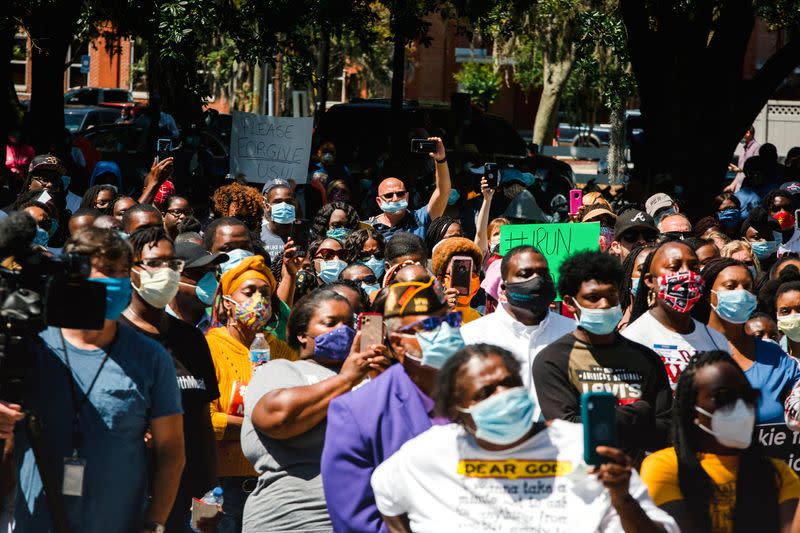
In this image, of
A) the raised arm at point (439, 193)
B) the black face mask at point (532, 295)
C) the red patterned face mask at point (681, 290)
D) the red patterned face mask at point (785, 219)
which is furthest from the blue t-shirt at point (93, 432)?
the red patterned face mask at point (785, 219)

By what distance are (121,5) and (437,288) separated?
422 inches

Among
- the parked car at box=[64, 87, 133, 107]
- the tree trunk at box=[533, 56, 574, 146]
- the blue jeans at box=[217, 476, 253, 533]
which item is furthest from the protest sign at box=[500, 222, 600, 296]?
the parked car at box=[64, 87, 133, 107]

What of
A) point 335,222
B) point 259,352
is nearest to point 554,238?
point 335,222

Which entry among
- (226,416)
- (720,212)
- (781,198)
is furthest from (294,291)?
(720,212)

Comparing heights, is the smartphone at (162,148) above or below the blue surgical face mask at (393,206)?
above

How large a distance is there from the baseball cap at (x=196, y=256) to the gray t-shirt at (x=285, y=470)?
1.65 meters

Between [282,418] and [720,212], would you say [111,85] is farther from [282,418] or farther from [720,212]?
[282,418]

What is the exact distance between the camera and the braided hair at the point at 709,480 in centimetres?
409

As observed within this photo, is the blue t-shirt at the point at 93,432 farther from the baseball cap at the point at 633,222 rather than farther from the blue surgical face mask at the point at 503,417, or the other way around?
the baseball cap at the point at 633,222

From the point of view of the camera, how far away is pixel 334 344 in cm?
475

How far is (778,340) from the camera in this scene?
6809 mm

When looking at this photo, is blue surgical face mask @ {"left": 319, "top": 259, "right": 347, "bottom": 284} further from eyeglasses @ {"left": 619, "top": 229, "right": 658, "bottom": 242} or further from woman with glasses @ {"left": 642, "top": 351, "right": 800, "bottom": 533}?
woman with glasses @ {"left": 642, "top": 351, "right": 800, "bottom": 533}

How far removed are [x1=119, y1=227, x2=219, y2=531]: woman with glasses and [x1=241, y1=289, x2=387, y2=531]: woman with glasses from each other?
1.53ft

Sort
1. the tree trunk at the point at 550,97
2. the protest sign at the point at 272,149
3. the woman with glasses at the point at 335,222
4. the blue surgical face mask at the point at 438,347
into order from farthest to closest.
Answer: the tree trunk at the point at 550,97
the protest sign at the point at 272,149
the woman with glasses at the point at 335,222
the blue surgical face mask at the point at 438,347
